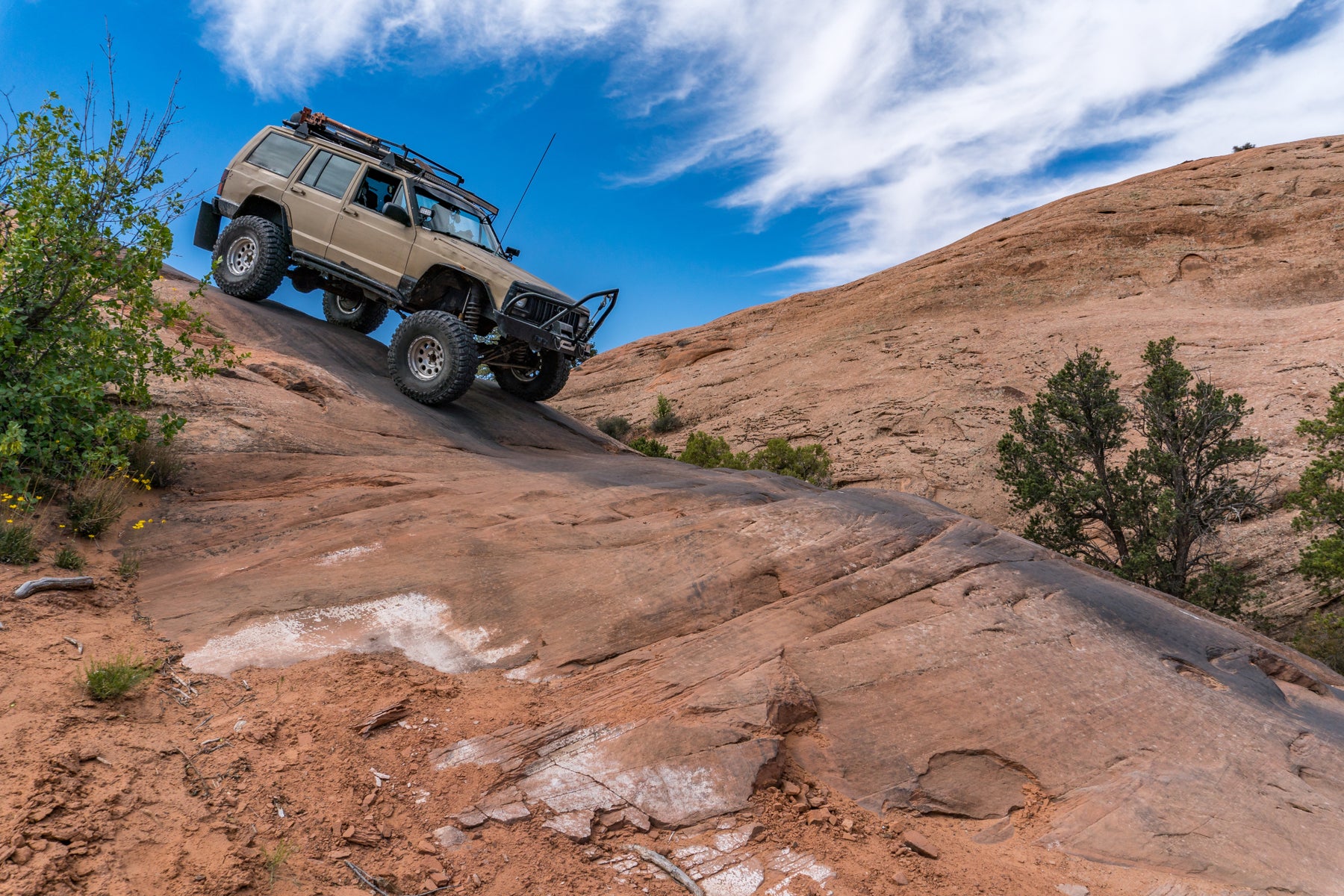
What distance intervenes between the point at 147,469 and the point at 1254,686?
29.4ft

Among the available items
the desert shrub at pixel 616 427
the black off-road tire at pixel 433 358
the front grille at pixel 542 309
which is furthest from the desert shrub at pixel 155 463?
the desert shrub at pixel 616 427

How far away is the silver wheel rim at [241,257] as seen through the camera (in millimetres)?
12359

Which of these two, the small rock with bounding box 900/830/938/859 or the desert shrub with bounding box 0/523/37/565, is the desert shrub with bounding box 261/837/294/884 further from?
the desert shrub with bounding box 0/523/37/565

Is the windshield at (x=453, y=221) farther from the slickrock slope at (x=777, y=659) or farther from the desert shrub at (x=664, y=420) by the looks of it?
the desert shrub at (x=664, y=420)

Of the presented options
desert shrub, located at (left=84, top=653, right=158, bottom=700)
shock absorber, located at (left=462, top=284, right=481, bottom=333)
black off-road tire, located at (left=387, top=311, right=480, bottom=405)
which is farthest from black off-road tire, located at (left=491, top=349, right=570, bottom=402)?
desert shrub, located at (left=84, top=653, right=158, bottom=700)

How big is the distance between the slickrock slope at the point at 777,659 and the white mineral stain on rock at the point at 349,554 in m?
0.05

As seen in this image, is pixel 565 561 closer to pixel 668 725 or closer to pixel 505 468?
pixel 668 725

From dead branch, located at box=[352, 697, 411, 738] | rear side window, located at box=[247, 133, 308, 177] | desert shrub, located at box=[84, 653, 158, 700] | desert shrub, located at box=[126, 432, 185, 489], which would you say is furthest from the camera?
rear side window, located at box=[247, 133, 308, 177]

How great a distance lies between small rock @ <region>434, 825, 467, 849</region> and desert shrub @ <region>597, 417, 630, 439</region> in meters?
20.1

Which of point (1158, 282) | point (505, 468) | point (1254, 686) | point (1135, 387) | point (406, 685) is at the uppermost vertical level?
point (1158, 282)

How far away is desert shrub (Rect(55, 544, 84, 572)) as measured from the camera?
5656mm

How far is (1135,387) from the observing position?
18250 millimetres

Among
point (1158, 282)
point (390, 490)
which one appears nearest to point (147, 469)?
point (390, 490)

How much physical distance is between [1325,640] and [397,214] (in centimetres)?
1414
